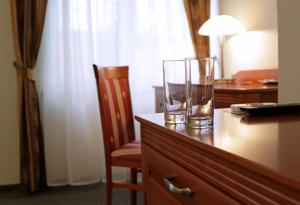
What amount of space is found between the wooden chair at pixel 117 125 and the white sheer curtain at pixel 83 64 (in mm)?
662

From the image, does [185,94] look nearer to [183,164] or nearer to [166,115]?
[166,115]

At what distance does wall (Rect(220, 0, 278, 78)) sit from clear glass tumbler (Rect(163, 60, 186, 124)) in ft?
6.32

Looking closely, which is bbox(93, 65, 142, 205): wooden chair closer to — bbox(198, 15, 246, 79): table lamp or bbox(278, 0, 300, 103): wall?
bbox(198, 15, 246, 79): table lamp

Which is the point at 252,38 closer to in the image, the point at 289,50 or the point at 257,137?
the point at 289,50

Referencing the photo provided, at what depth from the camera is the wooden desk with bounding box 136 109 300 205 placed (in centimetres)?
42

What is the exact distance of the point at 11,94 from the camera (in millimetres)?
2918

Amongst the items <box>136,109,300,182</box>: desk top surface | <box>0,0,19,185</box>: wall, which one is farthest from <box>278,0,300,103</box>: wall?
<box>0,0,19,185</box>: wall

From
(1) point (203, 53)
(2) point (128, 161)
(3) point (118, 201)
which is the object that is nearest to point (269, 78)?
(1) point (203, 53)

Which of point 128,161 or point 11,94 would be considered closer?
point 128,161

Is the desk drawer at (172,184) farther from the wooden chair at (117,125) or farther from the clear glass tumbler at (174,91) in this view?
the wooden chair at (117,125)

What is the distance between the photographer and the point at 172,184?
704 millimetres

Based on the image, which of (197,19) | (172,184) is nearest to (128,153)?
(172,184)

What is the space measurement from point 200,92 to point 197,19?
255cm

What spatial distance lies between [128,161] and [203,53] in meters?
1.52
